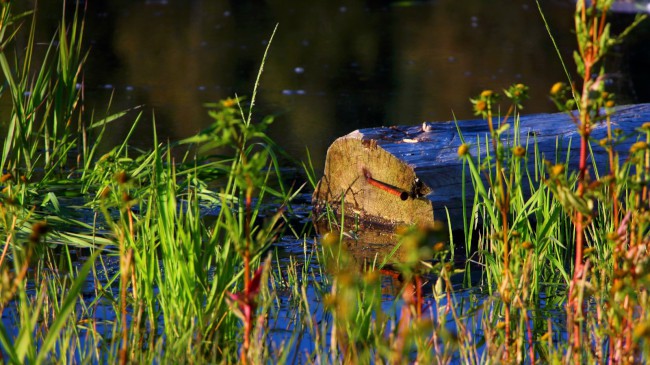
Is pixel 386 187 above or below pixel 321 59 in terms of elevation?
above

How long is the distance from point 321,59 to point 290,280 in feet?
23.7

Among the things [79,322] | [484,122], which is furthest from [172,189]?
[484,122]

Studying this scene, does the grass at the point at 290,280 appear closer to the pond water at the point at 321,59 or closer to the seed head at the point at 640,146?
the seed head at the point at 640,146

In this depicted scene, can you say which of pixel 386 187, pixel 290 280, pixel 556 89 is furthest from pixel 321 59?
pixel 556 89

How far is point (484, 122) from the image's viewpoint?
414cm

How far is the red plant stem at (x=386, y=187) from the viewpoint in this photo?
384 centimetres

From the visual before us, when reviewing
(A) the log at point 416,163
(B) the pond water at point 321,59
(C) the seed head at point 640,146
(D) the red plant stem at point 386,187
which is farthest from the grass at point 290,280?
(B) the pond water at point 321,59

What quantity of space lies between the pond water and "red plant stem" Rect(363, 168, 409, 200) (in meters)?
1.67

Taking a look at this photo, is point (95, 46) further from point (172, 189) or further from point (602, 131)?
point (172, 189)

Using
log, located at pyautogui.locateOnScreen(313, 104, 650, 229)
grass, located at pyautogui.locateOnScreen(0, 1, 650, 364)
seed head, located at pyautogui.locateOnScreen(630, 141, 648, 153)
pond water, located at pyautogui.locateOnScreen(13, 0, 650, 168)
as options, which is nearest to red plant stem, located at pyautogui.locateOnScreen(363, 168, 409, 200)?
log, located at pyautogui.locateOnScreen(313, 104, 650, 229)

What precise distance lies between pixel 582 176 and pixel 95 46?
9045 mm

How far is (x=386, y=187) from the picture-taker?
388 centimetres

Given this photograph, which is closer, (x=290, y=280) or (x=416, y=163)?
(x=290, y=280)

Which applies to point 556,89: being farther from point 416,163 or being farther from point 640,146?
point 416,163
